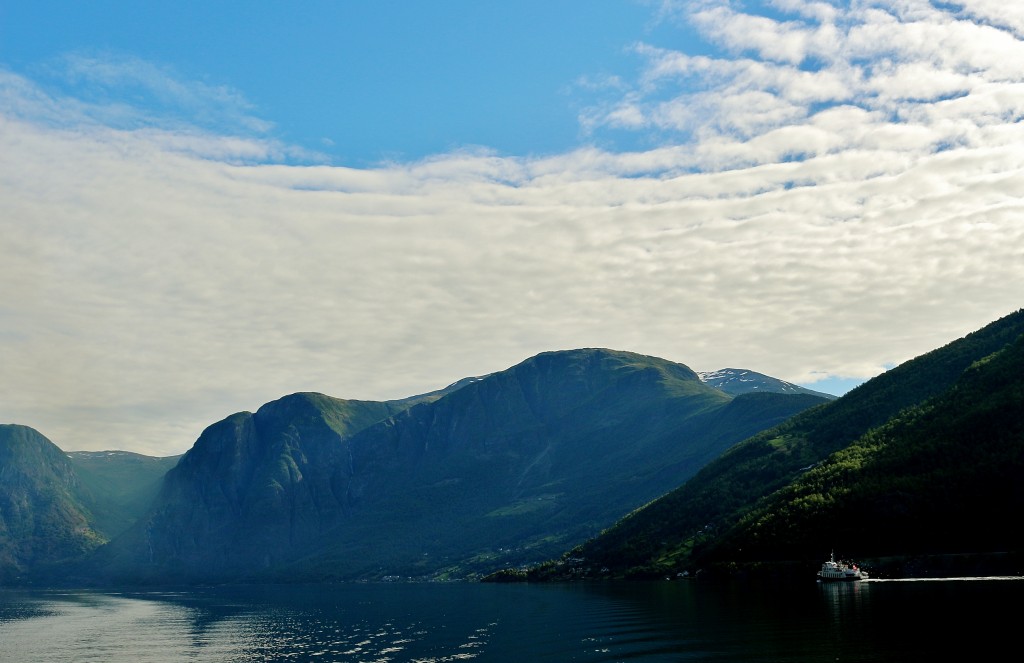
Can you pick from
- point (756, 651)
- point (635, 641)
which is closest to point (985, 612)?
point (756, 651)

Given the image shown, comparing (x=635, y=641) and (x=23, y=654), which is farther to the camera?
(x=23, y=654)

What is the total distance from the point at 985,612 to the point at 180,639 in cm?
16285

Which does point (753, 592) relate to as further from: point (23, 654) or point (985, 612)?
point (23, 654)

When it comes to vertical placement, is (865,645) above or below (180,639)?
above

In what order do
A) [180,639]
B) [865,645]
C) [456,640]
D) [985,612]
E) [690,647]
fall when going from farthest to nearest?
1. [180,639]
2. [456,640]
3. [985,612]
4. [690,647]
5. [865,645]

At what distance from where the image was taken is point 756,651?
101125 millimetres

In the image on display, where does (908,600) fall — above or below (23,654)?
above

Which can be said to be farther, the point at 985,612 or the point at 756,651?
the point at 985,612

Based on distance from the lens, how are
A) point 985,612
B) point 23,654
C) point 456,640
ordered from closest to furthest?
point 985,612 → point 456,640 → point 23,654

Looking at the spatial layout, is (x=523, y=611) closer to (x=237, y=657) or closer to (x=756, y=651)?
(x=237, y=657)

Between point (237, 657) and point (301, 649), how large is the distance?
36.7 feet

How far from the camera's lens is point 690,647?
10962 centimetres

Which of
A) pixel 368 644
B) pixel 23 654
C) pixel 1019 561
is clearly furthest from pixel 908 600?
pixel 23 654

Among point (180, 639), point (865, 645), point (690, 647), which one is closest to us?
point (865, 645)
